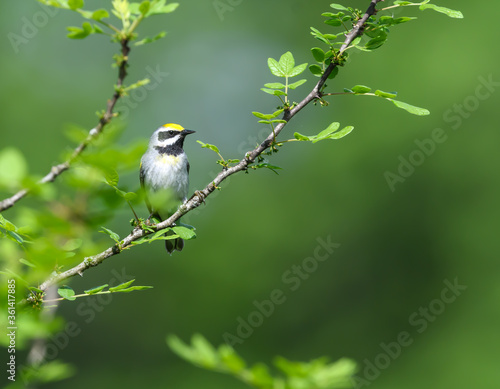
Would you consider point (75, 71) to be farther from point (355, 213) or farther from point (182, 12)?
point (355, 213)

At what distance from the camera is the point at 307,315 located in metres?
16.2

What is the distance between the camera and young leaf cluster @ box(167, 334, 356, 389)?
1.00 meters

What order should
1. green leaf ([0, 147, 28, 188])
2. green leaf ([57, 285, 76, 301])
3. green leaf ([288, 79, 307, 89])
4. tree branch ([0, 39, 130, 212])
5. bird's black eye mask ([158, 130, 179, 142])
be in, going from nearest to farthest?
green leaf ([0, 147, 28, 188]) → tree branch ([0, 39, 130, 212]) → green leaf ([57, 285, 76, 301]) → green leaf ([288, 79, 307, 89]) → bird's black eye mask ([158, 130, 179, 142])

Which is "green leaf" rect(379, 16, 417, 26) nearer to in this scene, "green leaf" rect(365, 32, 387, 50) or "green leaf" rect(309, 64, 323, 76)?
"green leaf" rect(365, 32, 387, 50)

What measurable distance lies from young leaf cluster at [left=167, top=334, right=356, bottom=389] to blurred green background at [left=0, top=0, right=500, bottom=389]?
39.5 feet

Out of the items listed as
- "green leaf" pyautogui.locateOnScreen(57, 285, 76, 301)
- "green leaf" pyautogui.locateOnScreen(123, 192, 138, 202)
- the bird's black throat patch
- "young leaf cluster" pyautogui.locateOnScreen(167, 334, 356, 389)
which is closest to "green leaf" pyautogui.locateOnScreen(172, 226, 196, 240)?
"green leaf" pyautogui.locateOnScreen(57, 285, 76, 301)

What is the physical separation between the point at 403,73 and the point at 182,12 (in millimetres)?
8221

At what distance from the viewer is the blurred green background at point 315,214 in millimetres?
14172

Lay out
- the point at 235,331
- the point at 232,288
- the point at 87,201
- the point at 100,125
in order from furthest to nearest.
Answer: the point at 232,288
the point at 235,331
the point at 100,125
the point at 87,201

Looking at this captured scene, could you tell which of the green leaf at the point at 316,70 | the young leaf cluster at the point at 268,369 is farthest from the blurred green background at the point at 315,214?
the young leaf cluster at the point at 268,369

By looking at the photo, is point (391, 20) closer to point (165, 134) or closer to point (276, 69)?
point (276, 69)

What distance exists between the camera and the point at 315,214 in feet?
54.3

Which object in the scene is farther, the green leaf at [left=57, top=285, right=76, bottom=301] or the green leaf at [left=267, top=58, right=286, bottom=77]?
the green leaf at [left=267, top=58, right=286, bottom=77]

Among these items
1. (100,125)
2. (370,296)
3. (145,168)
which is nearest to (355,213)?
(370,296)
